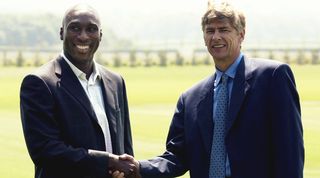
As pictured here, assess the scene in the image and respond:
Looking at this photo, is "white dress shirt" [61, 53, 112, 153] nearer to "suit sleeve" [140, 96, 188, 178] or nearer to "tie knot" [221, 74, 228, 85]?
"suit sleeve" [140, 96, 188, 178]

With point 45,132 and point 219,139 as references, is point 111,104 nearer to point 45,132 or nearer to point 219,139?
point 45,132

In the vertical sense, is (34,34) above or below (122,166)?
below

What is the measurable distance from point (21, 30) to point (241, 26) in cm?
17755

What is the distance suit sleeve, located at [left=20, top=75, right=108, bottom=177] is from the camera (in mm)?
5441

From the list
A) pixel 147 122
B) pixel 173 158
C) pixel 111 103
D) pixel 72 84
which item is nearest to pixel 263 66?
pixel 173 158

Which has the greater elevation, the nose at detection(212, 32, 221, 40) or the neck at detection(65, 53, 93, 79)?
the nose at detection(212, 32, 221, 40)

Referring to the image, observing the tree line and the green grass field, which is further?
the tree line

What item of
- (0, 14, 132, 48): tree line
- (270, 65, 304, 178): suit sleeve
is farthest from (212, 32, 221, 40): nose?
(0, 14, 132, 48): tree line

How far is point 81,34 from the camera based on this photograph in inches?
222

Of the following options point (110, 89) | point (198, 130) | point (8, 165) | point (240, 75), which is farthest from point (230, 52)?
point (8, 165)

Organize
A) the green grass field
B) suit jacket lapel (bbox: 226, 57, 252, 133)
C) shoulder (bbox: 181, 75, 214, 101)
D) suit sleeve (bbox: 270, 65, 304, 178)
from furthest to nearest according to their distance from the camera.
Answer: the green grass field
shoulder (bbox: 181, 75, 214, 101)
suit jacket lapel (bbox: 226, 57, 252, 133)
suit sleeve (bbox: 270, 65, 304, 178)

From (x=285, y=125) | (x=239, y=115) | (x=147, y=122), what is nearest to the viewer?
(x=285, y=125)

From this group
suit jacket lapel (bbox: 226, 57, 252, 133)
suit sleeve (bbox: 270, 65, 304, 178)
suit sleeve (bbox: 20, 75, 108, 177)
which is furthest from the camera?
suit sleeve (bbox: 20, 75, 108, 177)

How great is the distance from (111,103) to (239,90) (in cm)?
100
